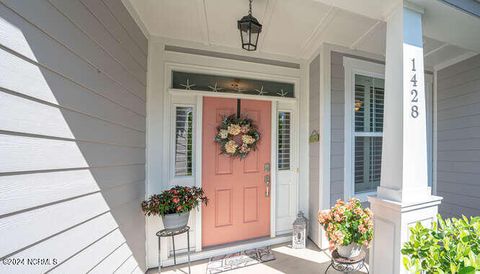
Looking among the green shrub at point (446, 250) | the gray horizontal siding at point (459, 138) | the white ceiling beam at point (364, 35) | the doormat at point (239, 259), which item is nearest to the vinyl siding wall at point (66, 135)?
the doormat at point (239, 259)

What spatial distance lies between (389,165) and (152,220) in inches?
95.0

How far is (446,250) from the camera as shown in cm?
78

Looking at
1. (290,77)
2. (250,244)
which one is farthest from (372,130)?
(250,244)

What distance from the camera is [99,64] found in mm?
1262

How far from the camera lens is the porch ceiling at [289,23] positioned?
1.54 meters

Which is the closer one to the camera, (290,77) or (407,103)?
(407,103)

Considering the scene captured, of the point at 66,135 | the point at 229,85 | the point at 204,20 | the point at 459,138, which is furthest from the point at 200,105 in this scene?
the point at 459,138

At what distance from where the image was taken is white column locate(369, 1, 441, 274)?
4.08ft

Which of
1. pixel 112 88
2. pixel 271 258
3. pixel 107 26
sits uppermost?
pixel 107 26

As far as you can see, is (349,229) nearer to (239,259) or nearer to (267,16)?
(239,259)

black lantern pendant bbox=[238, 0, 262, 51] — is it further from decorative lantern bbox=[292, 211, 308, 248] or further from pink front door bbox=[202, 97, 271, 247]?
decorative lantern bbox=[292, 211, 308, 248]

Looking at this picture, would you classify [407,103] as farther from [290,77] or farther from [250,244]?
[250,244]

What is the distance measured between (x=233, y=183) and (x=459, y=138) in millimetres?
3311

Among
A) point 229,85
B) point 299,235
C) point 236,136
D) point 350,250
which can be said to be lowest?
point 299,235
